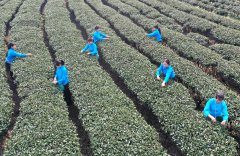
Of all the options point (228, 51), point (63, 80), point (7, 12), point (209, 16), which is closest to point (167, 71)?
point (63, 80)

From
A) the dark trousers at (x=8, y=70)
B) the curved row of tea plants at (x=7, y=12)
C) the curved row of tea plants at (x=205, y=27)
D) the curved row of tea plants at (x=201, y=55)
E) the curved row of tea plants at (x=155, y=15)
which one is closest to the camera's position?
the curved row of tea plants at (x=201, y=55)

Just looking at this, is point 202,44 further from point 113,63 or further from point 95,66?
point 95,66

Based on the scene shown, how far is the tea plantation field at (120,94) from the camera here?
394 inches

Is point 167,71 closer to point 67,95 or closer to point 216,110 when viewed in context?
point 216,110

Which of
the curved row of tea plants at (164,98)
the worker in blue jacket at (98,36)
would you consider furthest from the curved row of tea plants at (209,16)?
the worker in blue jacket at (98,36)

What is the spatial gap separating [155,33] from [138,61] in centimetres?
491

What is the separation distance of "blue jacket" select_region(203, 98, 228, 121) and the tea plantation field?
2.14 ft

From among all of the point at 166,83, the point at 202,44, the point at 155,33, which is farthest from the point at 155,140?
the point at 202,44

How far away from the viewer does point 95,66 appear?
650 inches

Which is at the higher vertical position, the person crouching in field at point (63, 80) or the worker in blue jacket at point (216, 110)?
the worker in blue jacket at point (216, 110)

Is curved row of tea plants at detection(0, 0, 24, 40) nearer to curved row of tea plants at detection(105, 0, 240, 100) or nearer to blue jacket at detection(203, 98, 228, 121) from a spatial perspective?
curved row of tea plants at detection(105, 0, 240, 100)

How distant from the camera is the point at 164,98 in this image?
12672mm

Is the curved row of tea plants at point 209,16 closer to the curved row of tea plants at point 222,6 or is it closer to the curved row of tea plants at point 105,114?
the curved row of tea plants at point 222,6

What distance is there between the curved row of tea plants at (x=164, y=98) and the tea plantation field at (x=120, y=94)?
0.05 metres
